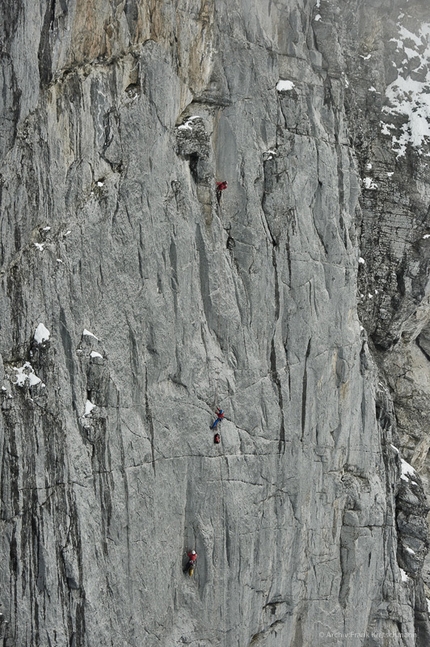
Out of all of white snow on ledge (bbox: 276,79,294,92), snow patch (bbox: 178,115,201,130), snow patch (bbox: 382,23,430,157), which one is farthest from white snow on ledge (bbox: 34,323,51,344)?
snow patch (bbox: 382,23,430,157)

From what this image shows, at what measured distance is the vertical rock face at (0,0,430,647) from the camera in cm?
2502

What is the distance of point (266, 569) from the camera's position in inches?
1175

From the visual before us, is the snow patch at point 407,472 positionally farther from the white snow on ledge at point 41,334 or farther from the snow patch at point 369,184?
the white snow on ledge at point 41,334

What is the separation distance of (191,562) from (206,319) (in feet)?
22.9

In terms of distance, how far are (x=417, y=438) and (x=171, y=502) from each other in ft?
43.4

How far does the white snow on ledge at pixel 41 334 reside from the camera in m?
24.8

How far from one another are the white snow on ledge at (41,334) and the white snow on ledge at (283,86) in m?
10.9

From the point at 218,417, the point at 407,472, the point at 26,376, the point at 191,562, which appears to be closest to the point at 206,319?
the point at 218,417

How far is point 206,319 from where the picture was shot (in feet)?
92.8

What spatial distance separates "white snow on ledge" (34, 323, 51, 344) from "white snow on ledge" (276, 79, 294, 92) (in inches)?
428

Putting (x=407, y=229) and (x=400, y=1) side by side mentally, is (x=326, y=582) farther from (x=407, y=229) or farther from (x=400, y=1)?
(x=400, y=1)

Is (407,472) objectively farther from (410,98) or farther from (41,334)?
(41,334)

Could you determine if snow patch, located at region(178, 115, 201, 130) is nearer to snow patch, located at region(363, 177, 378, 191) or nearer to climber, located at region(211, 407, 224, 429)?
climber, located at region(211, 407, 224, 429)

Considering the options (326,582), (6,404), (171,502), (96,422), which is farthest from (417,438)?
(6,404)
